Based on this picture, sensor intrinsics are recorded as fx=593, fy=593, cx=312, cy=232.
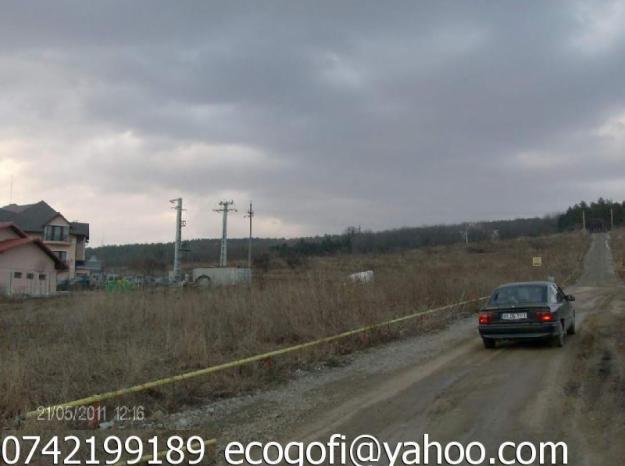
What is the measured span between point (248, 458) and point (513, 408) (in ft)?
12.4

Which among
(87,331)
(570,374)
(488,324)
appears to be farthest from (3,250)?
(570,374)

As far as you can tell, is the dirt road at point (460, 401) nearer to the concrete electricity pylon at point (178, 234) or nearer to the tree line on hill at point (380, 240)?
the concrete electricity pylon at point (178, 234)

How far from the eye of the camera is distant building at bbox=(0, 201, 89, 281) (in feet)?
225

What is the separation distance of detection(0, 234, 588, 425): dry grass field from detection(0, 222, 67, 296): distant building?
34.7 meters

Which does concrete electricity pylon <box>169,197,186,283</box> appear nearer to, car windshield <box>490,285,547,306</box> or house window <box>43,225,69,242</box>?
house window <box>43,225,69,242</box>

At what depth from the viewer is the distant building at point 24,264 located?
5181 cm

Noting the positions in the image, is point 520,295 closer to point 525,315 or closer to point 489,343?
point 525,315

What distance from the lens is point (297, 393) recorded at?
31.3 feet

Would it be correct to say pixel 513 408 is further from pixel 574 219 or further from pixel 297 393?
pixel 574 219

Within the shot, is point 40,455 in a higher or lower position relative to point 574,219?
lower

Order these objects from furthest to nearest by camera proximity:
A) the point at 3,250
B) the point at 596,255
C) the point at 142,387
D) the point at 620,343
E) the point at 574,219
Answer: the point at 574,219, the point at 596,255, the point at 3,250, the point at 620,343, the point at 142,387

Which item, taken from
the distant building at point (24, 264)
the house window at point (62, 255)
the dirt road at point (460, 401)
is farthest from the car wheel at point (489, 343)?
the house window at point (62, 255)

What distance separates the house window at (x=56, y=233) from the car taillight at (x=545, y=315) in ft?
216

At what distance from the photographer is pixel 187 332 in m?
12.8
